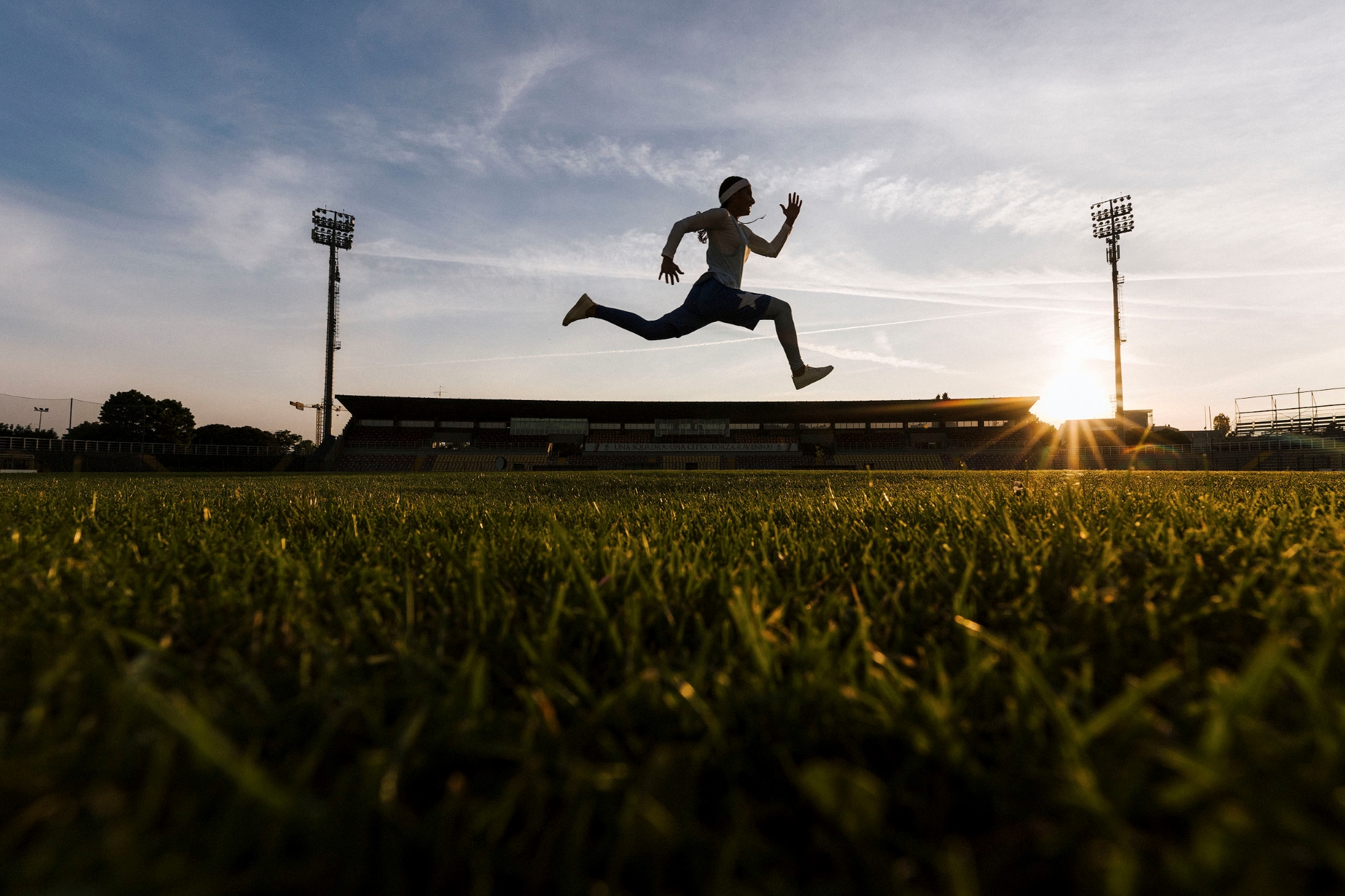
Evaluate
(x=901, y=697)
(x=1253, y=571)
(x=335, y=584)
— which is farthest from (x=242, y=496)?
(x=1253, y=571)

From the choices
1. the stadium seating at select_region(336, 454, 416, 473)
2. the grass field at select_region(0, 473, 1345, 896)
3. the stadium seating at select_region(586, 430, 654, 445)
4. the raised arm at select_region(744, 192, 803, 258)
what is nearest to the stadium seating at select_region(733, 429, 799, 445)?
the stadium seating at select_region(586, 430, 654, 445)

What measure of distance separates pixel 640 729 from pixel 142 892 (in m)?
0.47

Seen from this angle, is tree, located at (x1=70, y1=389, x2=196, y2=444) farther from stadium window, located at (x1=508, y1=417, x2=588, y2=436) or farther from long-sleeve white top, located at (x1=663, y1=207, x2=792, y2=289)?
long-sleeve white top, located at (x1=663, y1=207, x2=792, y2=289)

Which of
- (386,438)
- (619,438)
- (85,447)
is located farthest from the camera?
(619,438)

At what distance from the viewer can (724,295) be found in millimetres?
4684

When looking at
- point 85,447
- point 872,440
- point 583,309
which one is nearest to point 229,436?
point 85,447

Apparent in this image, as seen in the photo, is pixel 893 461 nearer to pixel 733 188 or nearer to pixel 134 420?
pixel 733 188

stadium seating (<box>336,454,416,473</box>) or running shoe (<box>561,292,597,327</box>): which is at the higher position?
running shoe (<box>561,292,597,327</box>)

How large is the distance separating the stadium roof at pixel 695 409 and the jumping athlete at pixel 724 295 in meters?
41.0

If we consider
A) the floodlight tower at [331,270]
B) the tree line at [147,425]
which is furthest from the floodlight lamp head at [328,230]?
the tree line at [147,425]

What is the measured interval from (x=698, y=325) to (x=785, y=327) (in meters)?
0.66

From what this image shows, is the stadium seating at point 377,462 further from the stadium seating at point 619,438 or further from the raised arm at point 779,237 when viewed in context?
the raised arm at point 779,237

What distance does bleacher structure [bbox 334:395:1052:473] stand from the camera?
1774 inches

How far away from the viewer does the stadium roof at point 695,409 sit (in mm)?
45531
